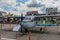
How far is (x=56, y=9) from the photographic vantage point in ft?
60.0

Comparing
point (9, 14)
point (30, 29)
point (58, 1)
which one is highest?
point (58, 1)

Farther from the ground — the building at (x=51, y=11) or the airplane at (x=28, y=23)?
the building at (x=51, y=11)

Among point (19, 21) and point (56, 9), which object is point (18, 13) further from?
point (56, 9)

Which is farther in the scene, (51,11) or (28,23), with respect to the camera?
(51,11)

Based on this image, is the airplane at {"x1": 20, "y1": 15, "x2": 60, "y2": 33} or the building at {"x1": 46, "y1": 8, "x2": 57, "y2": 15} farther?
the building at {"x1": 46, "y1": 8, "x2": 57, "y2": 15}

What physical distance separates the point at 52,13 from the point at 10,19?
420 centimetres

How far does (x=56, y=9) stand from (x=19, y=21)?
12.2 ft

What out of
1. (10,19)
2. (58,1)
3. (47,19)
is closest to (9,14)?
(10,19)

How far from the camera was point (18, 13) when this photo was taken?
18688 millimetres

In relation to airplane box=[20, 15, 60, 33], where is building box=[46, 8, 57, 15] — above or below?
above

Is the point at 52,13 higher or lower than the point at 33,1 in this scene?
lower

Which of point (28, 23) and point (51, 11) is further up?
point (51, 11)

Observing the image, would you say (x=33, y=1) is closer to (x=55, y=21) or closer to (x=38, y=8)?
(x=38, y=8)

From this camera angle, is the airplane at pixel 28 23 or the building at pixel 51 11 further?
the building at pixel 51 11
